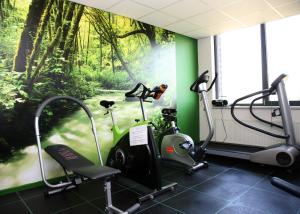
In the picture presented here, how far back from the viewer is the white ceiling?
331 centimetres

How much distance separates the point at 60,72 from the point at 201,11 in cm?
246

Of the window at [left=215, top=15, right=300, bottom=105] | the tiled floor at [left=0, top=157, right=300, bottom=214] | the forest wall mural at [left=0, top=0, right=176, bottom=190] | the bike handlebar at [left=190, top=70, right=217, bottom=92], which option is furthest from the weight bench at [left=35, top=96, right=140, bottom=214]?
the window at [left=215, top=15, right=300, bottom=105]

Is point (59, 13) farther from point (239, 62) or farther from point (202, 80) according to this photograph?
point (239, 62)

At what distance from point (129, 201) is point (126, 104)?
5.92 ft

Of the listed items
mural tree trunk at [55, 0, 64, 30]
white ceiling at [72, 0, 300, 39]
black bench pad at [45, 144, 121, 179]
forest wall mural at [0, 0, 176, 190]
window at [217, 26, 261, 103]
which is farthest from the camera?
window at [217, 26, 261, 103]

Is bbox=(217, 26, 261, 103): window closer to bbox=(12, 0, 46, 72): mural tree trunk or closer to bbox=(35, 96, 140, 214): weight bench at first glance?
bbox=(35, 96, 140, 214): weight bench

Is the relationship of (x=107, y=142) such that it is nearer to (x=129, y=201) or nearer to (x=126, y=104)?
(x=126, y=104)

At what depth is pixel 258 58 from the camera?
4.44 meters

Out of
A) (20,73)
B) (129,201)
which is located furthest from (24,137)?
(129,201)

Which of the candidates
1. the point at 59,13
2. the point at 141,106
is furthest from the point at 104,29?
the point at 141,106

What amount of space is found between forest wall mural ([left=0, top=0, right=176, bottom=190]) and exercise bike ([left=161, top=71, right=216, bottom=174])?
2.49ft

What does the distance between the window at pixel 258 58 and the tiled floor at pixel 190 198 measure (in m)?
1.91

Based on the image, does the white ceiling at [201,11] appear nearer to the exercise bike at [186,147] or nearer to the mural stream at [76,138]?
the exercise bike at [186,147]

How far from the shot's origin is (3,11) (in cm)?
270
